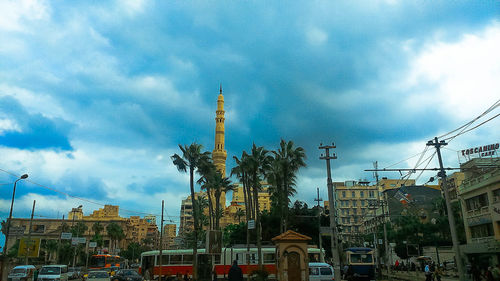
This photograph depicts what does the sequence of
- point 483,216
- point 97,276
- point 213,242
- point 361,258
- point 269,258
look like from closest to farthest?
point 213,242 < point 97,276 < point 361,258 < point 483,216 < point 269,258

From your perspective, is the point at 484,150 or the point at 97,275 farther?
the point at 484,150

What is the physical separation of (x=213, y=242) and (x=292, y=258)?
6169 mm

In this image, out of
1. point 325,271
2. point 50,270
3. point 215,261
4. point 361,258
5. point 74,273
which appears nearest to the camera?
point 325,271

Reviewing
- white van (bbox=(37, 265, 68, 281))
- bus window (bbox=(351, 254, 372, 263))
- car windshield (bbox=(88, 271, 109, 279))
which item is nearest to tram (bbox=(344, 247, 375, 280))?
bus window (bbox=(351, 254, 372, 263))

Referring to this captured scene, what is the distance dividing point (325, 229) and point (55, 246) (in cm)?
7809

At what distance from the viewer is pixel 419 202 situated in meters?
78.1

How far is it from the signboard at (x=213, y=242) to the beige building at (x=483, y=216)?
22942mm

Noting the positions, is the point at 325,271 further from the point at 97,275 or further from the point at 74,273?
the point at 74,273

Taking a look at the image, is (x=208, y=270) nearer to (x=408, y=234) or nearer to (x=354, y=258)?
(x=354, y=258)

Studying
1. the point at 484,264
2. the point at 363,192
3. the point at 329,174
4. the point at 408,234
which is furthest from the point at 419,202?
the point at 329,174

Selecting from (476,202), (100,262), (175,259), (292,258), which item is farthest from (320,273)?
(100,262)

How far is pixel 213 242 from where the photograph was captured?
26188 millimetres

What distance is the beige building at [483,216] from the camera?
33.6 metres

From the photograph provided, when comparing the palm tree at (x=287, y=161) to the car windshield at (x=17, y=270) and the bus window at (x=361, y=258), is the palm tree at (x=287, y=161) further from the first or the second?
the car windshield at (x=17, y=270)
